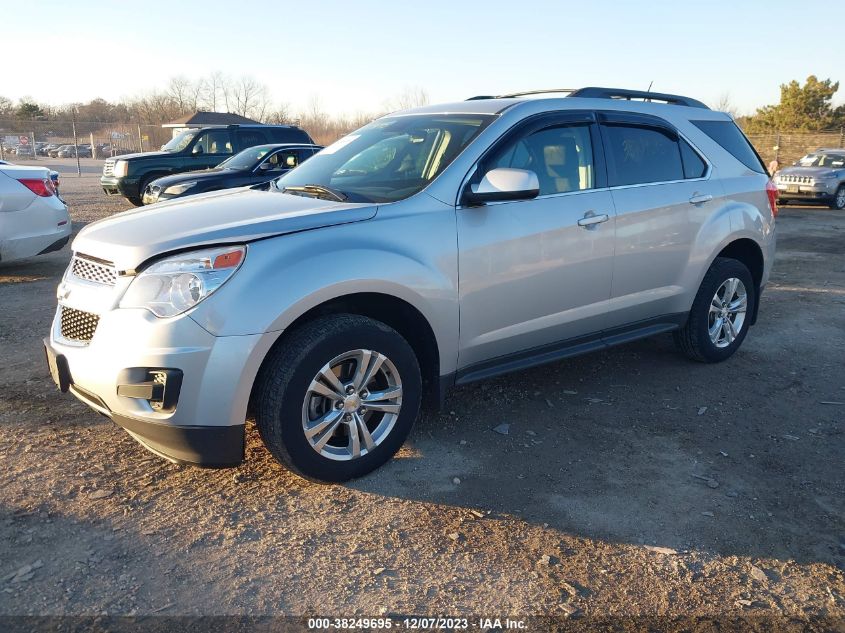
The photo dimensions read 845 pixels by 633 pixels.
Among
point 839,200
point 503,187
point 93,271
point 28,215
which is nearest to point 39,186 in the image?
point 28,215

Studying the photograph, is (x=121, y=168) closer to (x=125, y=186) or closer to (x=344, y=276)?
(x=125, y=186)

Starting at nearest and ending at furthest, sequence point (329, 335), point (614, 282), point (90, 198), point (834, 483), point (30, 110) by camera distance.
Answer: point (329, 335) < point (834, 483) < point (614, 282) < point (90, 198) < point (30, 110)

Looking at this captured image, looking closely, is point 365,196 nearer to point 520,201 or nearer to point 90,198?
point 520,201

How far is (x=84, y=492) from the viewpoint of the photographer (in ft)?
10.7

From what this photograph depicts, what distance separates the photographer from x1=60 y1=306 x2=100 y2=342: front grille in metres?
3.16

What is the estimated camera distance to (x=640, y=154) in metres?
4.55

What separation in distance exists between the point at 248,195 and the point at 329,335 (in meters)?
1.31

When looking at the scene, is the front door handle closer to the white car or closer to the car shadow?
the car shadow

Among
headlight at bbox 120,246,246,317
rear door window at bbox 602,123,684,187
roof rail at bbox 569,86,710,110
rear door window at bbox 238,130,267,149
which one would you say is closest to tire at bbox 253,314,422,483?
headlight at bbox 120,246,246,317

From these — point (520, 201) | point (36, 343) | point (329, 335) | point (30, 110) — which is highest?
point (30, 110)

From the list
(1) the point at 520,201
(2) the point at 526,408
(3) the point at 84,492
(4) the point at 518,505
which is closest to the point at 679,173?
(1) the point at 520,201

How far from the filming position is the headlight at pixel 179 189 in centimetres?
1039

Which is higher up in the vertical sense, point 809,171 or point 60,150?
point 60,150

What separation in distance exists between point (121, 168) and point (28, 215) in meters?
7.58
